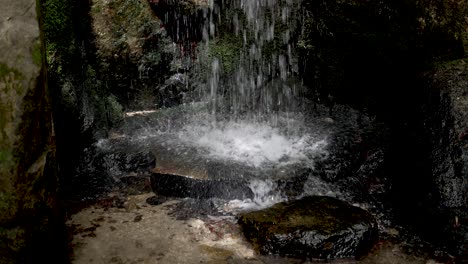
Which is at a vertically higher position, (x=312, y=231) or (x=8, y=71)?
(x=8, y=71)

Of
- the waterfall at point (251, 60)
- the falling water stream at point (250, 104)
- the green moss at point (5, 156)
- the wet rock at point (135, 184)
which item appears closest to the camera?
the green moss at point (5, 156)

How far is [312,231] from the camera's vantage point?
10.7 feet

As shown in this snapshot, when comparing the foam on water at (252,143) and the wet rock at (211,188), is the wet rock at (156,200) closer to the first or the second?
the wet rock at (211,188)

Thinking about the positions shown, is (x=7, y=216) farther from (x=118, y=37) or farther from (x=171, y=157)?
(x=118, y=37)

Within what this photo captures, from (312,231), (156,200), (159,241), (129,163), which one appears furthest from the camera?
(129,163)

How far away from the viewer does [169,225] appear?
3619 mm

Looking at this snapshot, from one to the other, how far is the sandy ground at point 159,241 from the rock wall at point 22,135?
29.7 inches

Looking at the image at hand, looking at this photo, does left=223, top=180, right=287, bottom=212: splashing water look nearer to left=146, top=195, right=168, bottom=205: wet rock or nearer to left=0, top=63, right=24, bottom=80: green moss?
left=146, top=195, right=168, bottom=205: wet rock

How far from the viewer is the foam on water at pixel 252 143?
15.1ft

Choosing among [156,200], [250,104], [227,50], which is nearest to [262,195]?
[156,200]

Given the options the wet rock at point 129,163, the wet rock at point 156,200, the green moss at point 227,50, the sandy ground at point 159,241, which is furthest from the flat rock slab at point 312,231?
the green moss at point 227,50

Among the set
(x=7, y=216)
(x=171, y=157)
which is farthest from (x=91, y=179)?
(x=7, y=216)

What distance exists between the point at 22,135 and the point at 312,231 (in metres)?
2.15

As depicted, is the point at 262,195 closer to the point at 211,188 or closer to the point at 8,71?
the point at 211,188
